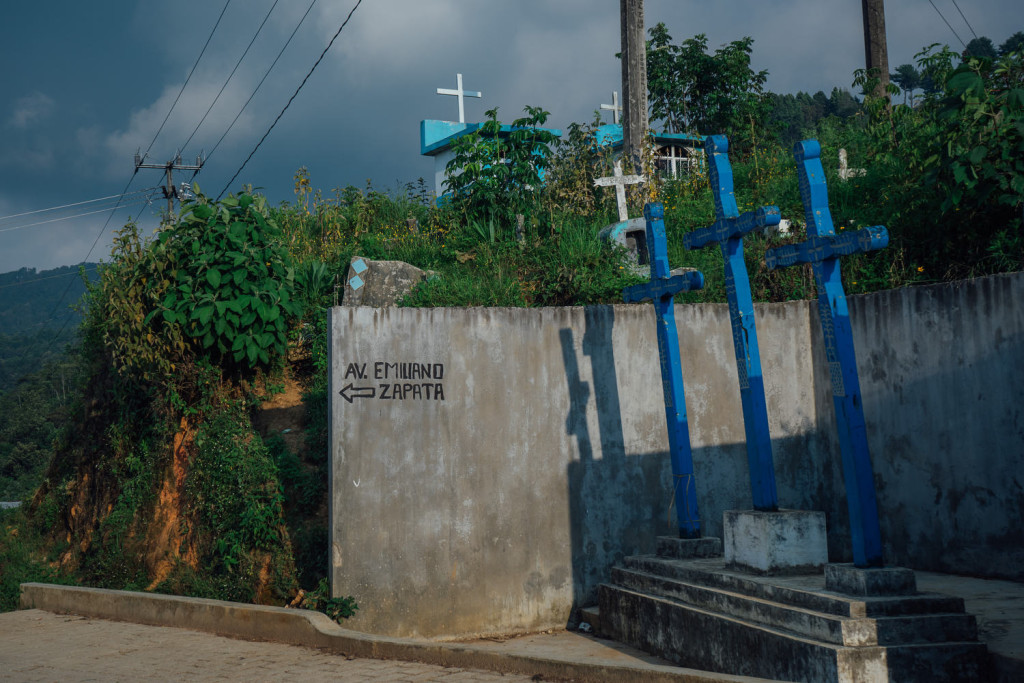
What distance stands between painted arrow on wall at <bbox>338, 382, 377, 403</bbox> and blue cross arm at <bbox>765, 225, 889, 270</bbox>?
3317 mm

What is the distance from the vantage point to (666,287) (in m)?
7.41

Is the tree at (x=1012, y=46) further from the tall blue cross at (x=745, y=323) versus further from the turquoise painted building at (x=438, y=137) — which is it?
the turquoise painted building at (x=438, y=137)

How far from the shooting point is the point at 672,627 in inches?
256

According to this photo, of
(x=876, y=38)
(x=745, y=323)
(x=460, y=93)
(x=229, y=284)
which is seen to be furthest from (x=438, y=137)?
(x=745, y=323)

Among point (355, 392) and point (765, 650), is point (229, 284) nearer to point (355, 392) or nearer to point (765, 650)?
point (355, 392)

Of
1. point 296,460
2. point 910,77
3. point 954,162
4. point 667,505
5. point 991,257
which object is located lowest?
point 667,505

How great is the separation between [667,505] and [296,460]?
373cm

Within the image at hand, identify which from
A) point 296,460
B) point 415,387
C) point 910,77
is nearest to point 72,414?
point 296,460

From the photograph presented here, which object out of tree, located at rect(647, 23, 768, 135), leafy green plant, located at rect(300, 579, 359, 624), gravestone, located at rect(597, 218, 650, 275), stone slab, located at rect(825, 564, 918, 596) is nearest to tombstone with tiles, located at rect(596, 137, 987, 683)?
stone slab, located at rect(825, 564, 918, 596)

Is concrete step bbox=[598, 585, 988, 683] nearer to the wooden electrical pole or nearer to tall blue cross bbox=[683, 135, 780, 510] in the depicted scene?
tall blue cross bbox=[683, 135, 780, 510]

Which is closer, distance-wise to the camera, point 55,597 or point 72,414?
point 55,597

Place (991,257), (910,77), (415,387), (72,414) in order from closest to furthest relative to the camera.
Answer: (415,387) → (991,257) → (72,414) → (910,77)

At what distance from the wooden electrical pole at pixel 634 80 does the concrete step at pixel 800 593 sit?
672cm

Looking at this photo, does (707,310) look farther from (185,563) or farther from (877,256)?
(185,563)
